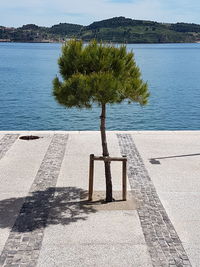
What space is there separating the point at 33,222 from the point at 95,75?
360cm

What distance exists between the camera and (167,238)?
8148 mm

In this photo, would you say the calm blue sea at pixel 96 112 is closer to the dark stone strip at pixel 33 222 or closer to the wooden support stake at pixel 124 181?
the dark stone strip at pixel 33 222

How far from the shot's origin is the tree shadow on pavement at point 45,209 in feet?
29.0

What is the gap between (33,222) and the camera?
8.83 m

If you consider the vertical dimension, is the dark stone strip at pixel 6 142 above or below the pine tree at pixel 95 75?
below

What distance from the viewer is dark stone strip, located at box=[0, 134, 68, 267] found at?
24.3 feet

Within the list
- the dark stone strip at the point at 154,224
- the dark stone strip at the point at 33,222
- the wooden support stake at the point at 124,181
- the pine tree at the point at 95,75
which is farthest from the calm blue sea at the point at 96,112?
the pine tree at the point at 95,75

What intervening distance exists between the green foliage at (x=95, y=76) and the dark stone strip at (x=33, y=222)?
2.69 meters

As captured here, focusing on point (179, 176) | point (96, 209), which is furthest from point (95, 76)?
point (179, 176)

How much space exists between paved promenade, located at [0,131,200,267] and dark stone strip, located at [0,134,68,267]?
19 millimetres

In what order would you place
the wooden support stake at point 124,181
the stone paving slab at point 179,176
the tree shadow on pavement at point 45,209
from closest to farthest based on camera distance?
the stone paving slab at point 179,176
the tree shadow on pavement at point 45,209
the wooden support stake at point 124,181

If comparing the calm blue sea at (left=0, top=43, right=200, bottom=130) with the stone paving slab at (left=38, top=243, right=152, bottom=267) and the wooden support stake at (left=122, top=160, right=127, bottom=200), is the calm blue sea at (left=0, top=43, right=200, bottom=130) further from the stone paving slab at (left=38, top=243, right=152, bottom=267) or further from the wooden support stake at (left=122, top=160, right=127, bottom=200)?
the stone paving slab at (left=38, top=243, right=152, bottom=267)

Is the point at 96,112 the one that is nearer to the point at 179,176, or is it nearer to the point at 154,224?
the point at 179,176

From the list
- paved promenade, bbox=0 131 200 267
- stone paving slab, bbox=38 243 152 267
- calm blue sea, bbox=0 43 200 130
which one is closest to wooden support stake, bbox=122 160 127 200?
paved promenade, bbox=0 131 200 267
